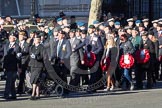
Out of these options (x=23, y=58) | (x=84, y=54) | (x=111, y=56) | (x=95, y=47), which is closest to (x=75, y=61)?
(x=84, y=54)

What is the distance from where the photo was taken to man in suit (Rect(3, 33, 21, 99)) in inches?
661

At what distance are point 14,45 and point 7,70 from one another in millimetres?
756

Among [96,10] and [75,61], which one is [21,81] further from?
[96,10]

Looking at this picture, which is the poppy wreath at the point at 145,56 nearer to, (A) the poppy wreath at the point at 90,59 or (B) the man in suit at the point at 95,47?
(B) the man in suit at the point at 95,47

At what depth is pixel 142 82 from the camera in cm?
1988

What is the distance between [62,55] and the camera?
17922 mm

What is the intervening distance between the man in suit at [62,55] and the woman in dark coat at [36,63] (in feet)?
2.95

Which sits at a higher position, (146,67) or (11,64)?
(11,64)

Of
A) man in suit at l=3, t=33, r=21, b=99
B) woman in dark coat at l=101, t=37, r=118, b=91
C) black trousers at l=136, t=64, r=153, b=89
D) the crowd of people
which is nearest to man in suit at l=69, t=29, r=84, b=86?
the crowd of people

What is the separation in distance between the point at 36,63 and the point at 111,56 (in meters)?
2.97

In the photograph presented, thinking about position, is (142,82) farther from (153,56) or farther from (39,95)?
(39,95)

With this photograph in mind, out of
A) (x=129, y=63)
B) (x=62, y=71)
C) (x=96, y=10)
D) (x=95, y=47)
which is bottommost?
(x=62, y=71)

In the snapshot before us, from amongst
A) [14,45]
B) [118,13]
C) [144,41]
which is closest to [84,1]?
[118,13]

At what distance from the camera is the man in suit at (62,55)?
17.7 m
